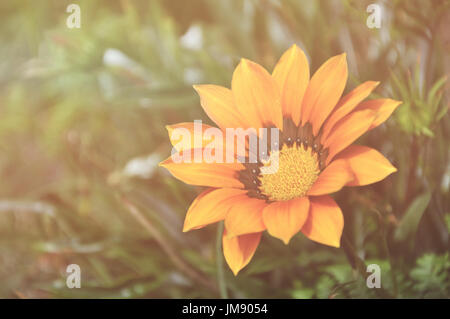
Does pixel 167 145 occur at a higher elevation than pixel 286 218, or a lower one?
higher

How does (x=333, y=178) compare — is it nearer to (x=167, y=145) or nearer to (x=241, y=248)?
(x=241, y=248)

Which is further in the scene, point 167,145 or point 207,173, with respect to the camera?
point 167,145

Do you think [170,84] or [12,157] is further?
[12,157]

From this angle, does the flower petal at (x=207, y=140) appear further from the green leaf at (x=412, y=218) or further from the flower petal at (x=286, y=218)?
the green leaf at (x=412, y=218)

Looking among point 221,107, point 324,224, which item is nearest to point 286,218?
point 324,224

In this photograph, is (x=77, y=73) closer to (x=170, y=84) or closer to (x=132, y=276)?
(x=170, y=84)
